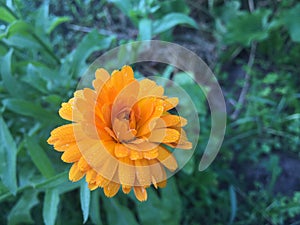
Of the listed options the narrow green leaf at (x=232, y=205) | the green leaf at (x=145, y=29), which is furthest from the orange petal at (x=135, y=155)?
the narrow green leaf at (x=232, y=205)

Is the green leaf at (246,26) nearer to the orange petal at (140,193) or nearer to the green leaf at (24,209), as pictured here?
the green leaf at (24,209)

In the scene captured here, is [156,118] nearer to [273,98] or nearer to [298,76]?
[273,98]

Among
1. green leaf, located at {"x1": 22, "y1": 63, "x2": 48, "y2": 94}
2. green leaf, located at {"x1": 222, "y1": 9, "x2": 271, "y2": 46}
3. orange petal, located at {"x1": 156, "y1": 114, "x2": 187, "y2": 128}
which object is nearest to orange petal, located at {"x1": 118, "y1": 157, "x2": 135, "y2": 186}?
orange petal, located at {"x1": 156, "y1": 114, "x2": 187, "y2": 128}

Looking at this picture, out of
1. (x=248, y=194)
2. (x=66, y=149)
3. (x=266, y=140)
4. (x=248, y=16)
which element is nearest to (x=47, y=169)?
(x=66, y=149)

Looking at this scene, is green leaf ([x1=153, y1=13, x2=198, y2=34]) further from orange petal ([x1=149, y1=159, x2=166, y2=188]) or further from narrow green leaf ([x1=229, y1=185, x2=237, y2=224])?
orange petal ([x1=149, y1=159, x2=166, y2=188])

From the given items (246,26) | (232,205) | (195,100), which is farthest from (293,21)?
(232,205)

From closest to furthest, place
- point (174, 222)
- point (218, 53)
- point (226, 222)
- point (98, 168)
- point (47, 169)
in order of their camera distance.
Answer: point (98, 168) < point (47, 169) < point (174, 222) < point (226, 222) < point (218, 53)

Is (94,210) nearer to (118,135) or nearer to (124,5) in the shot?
(118,135)
